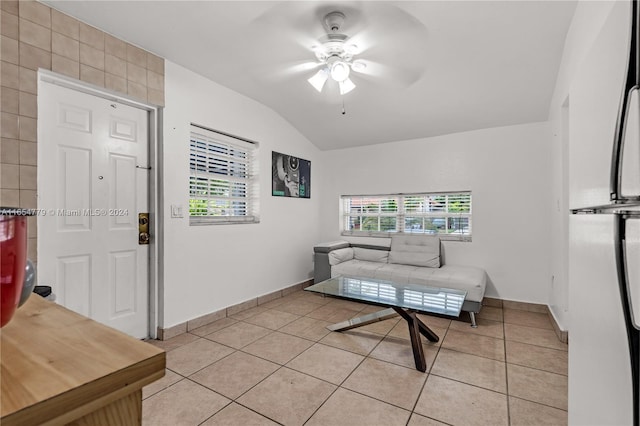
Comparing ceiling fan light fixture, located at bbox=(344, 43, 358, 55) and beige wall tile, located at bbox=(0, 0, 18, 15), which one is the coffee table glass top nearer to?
ceiling fan light fixture, located at bbox=(344, 43, 358, 55)

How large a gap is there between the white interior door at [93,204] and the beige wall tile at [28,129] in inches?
2.8

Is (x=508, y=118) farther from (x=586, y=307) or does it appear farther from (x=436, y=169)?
(x=586, y=307)

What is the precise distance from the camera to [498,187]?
3641 millimetres

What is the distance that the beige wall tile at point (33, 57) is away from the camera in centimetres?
190

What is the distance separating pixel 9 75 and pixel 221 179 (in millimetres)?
1797

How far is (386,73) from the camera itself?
290 cm

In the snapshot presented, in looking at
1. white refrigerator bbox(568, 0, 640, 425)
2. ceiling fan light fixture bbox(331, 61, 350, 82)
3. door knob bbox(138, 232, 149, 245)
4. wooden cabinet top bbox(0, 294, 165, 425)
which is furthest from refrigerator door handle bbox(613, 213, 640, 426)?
door knob bbox(138, 232, 149, 245)

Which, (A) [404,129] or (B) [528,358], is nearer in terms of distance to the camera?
(B) [528,358]

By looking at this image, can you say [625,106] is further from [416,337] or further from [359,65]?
[359,65]

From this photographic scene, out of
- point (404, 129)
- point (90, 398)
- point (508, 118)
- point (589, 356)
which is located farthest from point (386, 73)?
point (90, 398)

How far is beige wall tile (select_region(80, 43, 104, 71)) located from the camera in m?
2.17

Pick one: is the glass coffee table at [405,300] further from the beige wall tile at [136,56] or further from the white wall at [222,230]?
the beige wall tile at [136,56]

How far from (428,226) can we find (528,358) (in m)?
2.12

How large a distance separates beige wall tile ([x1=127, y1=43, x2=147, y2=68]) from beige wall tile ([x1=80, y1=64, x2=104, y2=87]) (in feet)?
0.93
